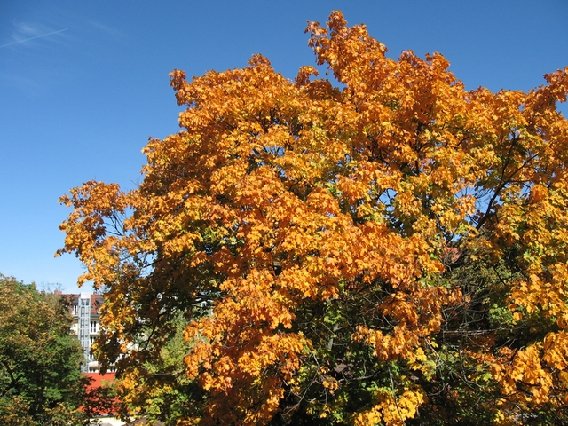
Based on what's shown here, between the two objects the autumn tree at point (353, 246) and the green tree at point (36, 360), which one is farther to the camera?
the green tree at point (36, 360)

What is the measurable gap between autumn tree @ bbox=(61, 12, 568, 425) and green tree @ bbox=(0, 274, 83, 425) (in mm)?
10346

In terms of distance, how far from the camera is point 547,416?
8750mm

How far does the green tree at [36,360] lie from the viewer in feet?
64.3

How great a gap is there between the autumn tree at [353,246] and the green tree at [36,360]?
33.9 feet

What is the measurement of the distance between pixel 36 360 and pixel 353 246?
18539mm

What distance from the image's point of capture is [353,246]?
25.0 feet

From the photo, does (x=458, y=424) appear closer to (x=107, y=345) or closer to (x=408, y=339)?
(x=408, y=339)

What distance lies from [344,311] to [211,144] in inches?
181

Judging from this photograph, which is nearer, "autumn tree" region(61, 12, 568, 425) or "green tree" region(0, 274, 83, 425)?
"autumn tree" region(61, 12, 568, 425)

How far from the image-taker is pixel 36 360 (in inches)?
825

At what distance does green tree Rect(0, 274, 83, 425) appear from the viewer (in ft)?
64.3

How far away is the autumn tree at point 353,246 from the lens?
7738 millimetres

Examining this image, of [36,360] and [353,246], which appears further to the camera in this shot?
[36,360]

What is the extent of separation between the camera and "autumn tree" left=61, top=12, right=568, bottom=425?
774 cm
